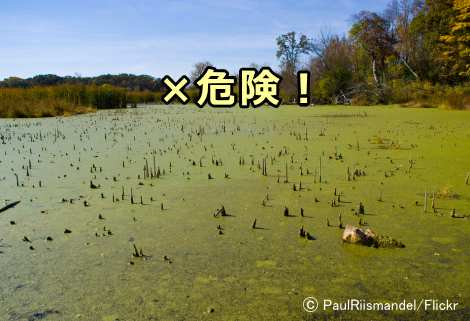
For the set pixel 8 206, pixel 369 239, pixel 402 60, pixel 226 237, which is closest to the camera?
pixel 369 239

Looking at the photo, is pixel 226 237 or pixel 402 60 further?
pixel 402 60

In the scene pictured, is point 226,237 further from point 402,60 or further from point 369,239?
point 402,60

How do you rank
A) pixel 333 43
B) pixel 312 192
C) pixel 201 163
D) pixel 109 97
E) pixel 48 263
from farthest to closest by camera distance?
1. pixel 333 43
2. pixel 109 97
3. pixel 201 163
4. pixel 312 192
5. pixel 48 263

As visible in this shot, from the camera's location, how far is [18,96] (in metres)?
15.6

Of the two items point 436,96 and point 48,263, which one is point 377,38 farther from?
point 48,263

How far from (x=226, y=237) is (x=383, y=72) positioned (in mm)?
21185

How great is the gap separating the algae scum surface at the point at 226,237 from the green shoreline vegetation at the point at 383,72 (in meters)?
10.6

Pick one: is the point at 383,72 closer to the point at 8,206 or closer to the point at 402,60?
the point at 402,60

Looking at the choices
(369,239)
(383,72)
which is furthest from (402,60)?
(369,239)

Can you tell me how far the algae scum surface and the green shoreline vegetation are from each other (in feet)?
34.6

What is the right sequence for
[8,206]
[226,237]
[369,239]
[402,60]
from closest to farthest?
[369,239]
[226,237]
[8,206]
[402,60]

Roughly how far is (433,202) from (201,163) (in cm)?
252

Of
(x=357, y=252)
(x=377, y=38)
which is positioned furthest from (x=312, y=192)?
(x=377, y=38)

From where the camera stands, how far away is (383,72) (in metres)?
21.6
